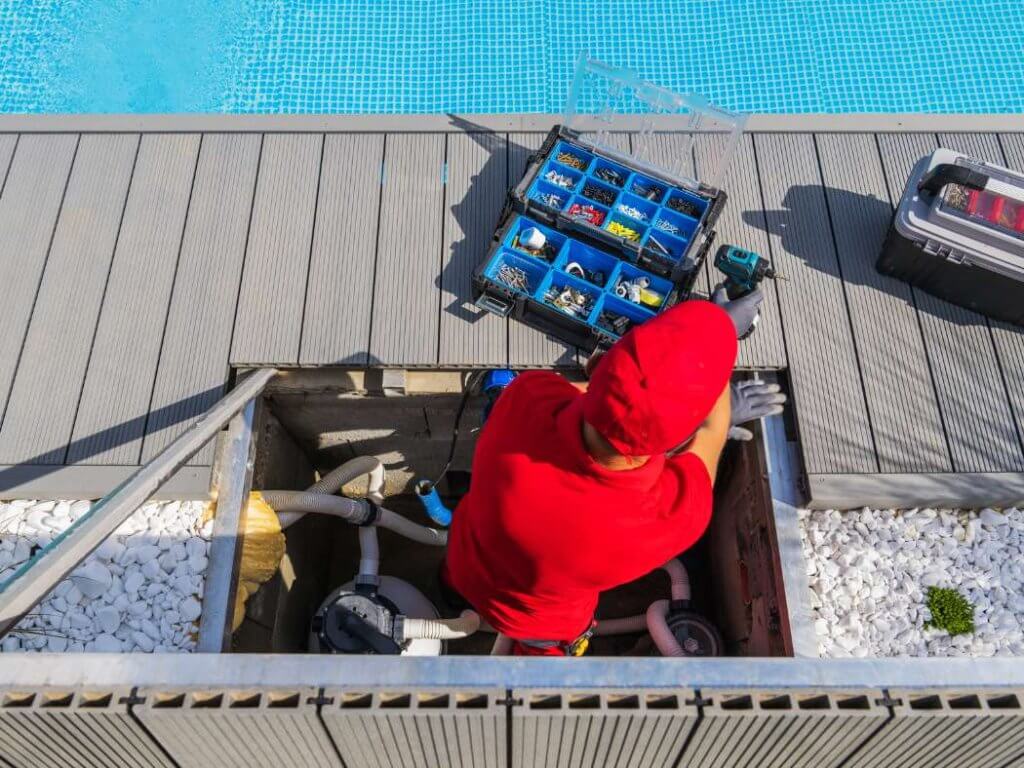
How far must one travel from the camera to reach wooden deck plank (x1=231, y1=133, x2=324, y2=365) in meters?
4.24

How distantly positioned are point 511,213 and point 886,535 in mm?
2783

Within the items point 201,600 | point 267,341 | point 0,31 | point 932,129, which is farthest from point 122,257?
point 932,129

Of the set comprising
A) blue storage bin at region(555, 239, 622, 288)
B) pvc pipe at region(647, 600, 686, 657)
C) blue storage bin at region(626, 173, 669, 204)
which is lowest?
pvc pipe at region(647, 600, 686, 657)

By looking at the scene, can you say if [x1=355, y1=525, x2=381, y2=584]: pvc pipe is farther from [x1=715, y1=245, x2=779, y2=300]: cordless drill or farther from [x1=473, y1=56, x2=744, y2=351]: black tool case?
[x1=715, y1=245, x2=779, y2=300]: cordless drill

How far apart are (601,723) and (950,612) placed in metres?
2.37

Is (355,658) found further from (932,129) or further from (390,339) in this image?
(932,129)

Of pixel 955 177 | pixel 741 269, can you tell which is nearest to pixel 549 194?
pixel 741 269

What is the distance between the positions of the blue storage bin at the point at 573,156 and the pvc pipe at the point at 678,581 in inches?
103

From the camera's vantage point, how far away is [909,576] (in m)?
3.86

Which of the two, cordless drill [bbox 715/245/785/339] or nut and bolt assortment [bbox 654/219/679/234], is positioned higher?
nut and bolt assortment [bbox 654/219/679/234]

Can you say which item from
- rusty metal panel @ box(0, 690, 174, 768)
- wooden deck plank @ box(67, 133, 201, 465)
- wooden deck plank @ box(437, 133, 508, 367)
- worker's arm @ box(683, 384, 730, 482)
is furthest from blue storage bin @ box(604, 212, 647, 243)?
rusty metal panel @ box(0, 690, 174, 768)

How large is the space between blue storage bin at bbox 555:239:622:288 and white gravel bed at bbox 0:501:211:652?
2.45 metres

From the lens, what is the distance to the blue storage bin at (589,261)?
13.9 feet

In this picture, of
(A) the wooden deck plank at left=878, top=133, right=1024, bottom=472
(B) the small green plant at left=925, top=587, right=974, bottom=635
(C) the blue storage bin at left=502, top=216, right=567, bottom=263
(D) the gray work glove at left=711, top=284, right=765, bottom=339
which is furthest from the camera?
(C) the blue storage bin at left=502, top=216, right=567, bottom=263
